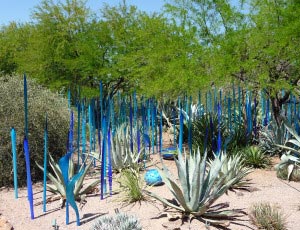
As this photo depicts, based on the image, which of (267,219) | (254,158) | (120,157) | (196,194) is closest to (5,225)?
(196,194)

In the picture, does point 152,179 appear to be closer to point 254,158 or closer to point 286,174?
point 286,174

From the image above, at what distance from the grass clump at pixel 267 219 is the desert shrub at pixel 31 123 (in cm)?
464

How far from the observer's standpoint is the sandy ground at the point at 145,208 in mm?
5750

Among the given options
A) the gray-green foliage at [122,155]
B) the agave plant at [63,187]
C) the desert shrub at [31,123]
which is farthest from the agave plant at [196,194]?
the desert shrub at [31,123]

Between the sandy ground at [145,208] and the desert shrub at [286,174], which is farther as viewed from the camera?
the desert shrub at [286,174]

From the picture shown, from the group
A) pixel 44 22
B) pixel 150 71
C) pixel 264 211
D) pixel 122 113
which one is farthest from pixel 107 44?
pixel 264 211

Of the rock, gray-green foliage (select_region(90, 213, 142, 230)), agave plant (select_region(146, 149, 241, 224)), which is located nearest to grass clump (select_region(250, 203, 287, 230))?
agave plant (select_region(146, 149, 241, 224))

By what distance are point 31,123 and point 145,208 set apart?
11.5 feet

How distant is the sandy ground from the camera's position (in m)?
5.75

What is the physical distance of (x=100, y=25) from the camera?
20375mm

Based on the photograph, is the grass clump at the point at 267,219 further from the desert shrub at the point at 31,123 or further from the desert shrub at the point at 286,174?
the desert shrub at the point at 31,123

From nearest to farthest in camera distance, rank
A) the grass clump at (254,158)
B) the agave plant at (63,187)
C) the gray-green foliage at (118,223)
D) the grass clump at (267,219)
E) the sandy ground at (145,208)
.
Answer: the gray-green foliage at (118,223)
the grass clump at (267,219)
the sandy ground at (145,208)
the agave plant at (63,187)
the grass clump at (254,158)

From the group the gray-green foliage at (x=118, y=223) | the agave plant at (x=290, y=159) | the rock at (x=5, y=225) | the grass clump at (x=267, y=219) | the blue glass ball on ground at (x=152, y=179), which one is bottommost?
the rock at (x=5, y=225)

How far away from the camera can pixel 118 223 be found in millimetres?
4977
